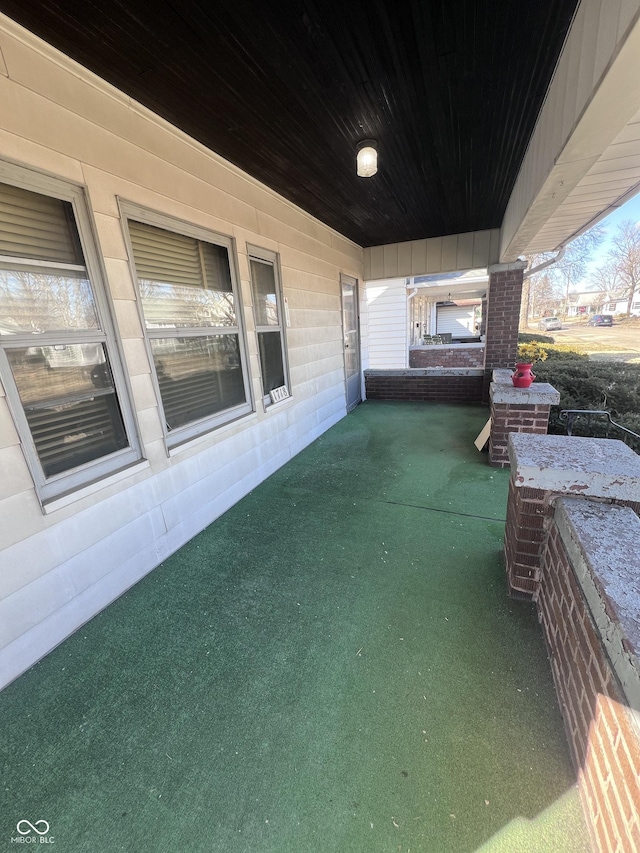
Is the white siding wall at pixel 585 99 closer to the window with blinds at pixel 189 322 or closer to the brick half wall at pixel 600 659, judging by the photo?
the brick half wall at pixel 600 659

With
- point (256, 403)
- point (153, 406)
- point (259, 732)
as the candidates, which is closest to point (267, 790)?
point (259, 732)

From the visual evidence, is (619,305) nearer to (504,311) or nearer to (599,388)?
(504,311)

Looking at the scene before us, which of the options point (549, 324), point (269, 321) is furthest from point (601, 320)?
point (269, 321)

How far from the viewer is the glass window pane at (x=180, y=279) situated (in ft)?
7.50

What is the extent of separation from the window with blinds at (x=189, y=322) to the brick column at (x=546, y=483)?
224 cm

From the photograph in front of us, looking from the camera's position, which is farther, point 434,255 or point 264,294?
point 434,255

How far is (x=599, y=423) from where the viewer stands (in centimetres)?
410

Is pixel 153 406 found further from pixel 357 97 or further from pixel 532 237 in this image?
pixel 532 237

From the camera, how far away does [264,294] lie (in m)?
3.53

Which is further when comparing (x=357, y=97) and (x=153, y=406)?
(x=153, y=406)

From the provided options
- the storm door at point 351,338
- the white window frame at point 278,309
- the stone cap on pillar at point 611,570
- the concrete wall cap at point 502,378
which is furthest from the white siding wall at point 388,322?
the stone cap on pillar at point 611,570

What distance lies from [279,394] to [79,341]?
2.11m

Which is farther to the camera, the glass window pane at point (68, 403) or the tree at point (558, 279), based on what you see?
the tree at point (558, 279)

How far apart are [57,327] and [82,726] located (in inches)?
73.5
